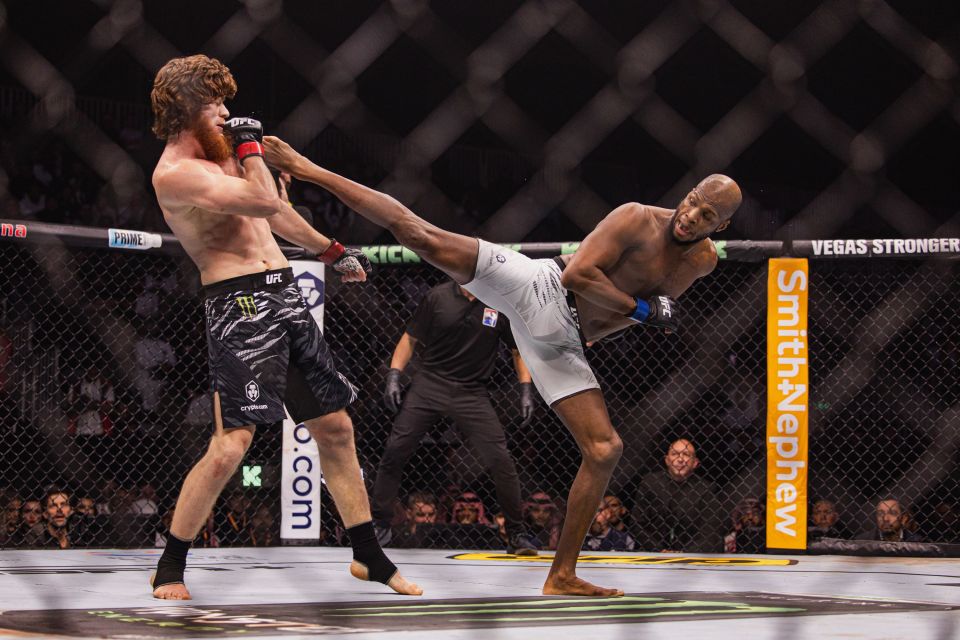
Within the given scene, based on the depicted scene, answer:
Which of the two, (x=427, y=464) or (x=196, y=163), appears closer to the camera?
(x=196, y=163)

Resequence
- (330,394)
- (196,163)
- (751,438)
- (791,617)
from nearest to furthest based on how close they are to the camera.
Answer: (791,617), (196,163), (330,394), (751,438)

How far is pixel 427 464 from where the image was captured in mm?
5074


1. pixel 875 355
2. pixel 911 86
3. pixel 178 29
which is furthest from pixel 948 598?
pixel 178 29

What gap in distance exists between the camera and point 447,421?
5.27 metres

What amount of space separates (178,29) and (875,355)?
11.9 ft

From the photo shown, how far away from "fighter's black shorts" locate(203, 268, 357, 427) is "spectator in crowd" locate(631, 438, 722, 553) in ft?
7.09

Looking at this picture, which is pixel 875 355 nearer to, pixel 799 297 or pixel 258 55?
pixel 799 297

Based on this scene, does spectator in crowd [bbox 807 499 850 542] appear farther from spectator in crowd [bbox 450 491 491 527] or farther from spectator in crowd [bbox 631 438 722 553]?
spectator in crowd [bbox 450 491 491 527]

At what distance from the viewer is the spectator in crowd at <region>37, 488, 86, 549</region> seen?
4.07 metres

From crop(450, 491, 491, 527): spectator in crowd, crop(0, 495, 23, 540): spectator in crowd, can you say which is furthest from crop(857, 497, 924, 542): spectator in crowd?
crop(0, 495, 23, 540): spectator in crowd

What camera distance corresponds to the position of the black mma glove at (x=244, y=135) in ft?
7.82

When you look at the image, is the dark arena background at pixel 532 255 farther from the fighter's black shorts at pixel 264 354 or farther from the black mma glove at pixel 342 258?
the black mma glove at pixel 342 258

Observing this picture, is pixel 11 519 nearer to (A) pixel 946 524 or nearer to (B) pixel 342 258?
(B) pixel 342 258

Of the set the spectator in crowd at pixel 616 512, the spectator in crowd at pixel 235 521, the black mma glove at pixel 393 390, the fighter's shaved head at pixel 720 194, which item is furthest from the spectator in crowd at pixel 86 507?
the fighter's shaved head at pixel 720 194
